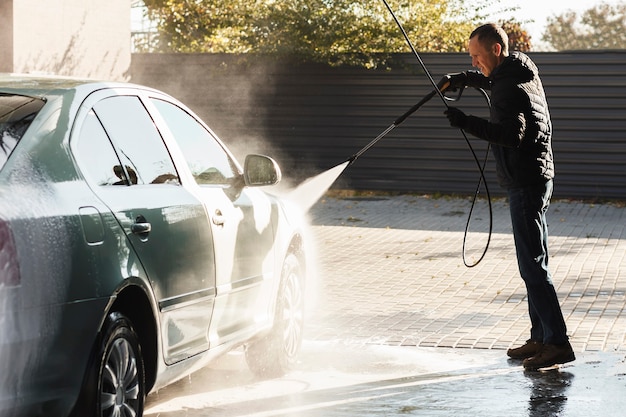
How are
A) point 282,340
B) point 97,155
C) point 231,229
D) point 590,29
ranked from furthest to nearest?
1. point 590,29
2. point 282,340
3. point 231,229
4. point 97,155

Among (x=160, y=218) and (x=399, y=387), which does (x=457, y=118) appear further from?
(x=160, y=218)

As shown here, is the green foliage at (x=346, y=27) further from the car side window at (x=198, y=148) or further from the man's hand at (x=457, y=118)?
the car side window at (x=198, y=148)

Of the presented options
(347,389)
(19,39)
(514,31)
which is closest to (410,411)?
(347,389)

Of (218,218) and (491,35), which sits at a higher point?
(491,35)

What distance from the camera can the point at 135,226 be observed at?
5059 millimetres

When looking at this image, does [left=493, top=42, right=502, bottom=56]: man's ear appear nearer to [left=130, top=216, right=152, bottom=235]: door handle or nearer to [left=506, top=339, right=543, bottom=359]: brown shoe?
[left=506, top=339, right=543, bottom=359]: brown shoe

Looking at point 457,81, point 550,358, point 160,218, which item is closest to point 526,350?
point 550,358

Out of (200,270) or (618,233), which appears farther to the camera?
(618,233)

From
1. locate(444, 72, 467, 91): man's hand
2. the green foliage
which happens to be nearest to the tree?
the green foliage

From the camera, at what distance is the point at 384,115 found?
22.1 meters

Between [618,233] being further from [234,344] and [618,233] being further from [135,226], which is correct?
[135,226]

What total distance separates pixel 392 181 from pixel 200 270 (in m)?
16.5

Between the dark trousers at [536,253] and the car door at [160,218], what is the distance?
2568mm

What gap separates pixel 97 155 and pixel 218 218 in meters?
1.17
